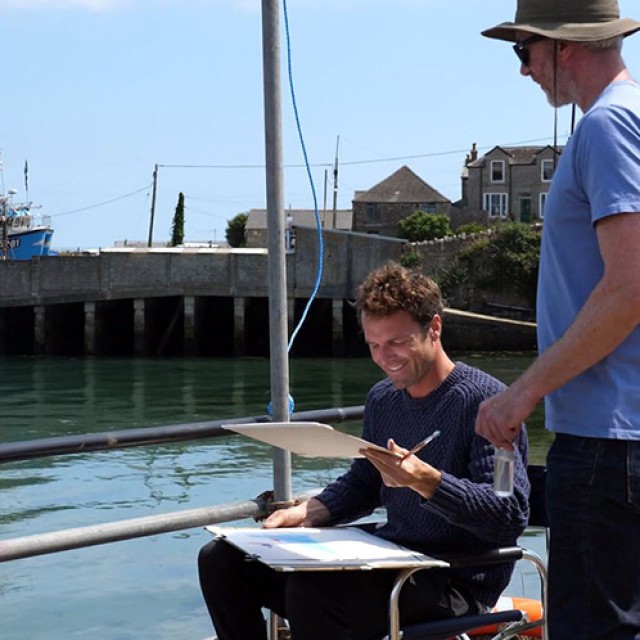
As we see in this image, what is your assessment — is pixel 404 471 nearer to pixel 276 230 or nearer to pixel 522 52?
pixel 522 52

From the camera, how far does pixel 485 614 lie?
2908 millimetres

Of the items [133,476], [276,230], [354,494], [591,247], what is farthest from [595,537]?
[133,476]

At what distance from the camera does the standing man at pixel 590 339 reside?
→ 2.17 m

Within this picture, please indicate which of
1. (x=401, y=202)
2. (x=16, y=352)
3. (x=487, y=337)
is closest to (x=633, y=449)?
(x=487, y=337)

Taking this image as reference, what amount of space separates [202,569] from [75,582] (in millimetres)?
5687

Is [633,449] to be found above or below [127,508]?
above

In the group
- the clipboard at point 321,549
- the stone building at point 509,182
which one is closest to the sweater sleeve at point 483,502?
the clipboard at point 321,549

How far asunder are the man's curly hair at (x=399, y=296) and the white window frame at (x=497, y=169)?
8094 cm

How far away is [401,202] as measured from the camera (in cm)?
8475

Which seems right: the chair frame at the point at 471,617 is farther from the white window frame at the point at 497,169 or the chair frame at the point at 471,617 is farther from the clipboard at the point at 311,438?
the white window frame at the point at 497,169

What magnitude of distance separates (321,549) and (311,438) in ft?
1.16

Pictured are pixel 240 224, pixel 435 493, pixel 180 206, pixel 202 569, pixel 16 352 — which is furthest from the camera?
pixel 240 224

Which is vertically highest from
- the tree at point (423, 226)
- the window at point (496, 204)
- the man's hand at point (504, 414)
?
the window at point (496, 204)

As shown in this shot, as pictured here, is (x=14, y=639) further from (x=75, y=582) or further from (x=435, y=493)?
(x=435, y=493)
